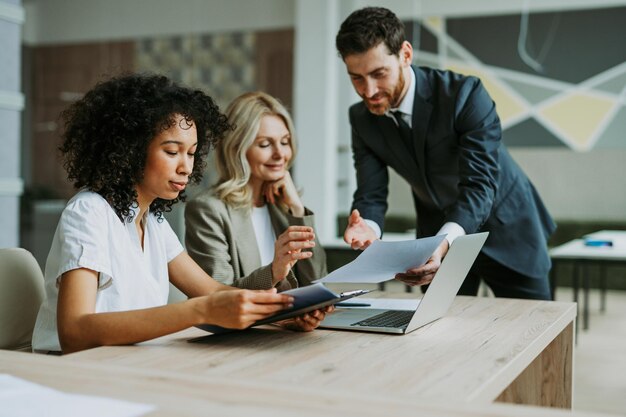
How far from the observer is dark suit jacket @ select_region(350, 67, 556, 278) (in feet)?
6.63

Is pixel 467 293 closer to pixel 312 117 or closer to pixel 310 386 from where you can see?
pixel 310 386

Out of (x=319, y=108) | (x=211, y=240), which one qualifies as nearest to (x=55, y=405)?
(x=211, y=240)

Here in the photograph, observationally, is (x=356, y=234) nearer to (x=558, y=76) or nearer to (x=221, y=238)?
(x=221, y=238)

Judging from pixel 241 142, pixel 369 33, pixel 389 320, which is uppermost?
pixel 369 33

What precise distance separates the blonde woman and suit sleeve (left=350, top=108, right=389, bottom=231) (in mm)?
178

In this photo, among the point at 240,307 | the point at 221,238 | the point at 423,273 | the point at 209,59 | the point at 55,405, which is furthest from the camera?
the point at 209,59

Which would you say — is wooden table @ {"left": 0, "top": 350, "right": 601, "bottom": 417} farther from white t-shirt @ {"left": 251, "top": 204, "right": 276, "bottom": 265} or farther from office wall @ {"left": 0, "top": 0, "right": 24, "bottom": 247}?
office wall @ {"left": 0, "top": 0, "right": 24, "bottom": 247}

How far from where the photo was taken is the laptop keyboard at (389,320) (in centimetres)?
142

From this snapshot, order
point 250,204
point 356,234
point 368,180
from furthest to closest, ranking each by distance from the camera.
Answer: point 368,180, point 250,204, point 356,234

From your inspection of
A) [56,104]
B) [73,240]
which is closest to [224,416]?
[73,240]

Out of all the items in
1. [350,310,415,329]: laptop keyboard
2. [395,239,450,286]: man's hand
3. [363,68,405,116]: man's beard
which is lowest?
[350,310,415,329]: laptop keyboard

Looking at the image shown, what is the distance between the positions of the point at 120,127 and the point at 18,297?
0.40 metres

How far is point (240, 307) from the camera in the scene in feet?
3.82

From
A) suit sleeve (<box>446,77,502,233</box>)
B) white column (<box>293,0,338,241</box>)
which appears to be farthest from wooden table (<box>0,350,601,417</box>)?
white column (<box>293,0,338,241</box>)
